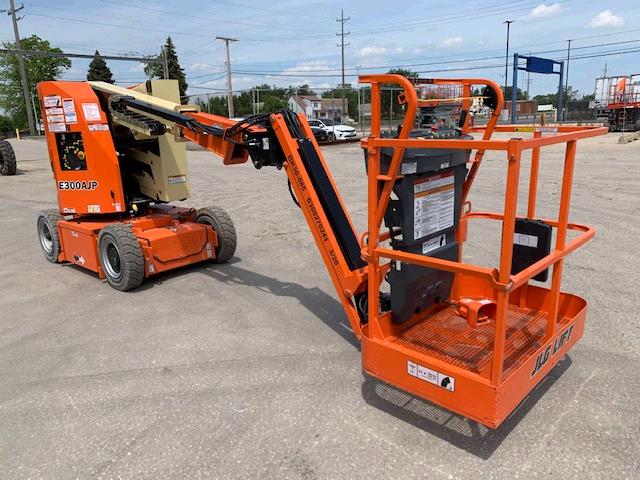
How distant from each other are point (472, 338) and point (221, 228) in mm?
3823

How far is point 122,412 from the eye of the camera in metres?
3.74

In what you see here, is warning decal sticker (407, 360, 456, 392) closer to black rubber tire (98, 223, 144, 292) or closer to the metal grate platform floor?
the metal grate platform floor

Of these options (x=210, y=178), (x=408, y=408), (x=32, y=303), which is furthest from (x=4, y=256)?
(x=210, y=178)

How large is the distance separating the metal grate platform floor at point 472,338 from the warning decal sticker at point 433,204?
83 centimetres

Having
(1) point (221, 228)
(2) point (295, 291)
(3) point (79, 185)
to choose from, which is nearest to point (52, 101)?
(3) point (79, 185)

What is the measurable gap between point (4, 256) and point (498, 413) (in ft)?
25.5

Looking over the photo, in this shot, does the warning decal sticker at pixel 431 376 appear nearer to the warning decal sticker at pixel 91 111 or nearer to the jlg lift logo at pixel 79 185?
the jlg lift logo at pixel 79 185

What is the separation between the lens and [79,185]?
21.6 feet

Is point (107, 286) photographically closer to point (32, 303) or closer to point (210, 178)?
point (32, 303)

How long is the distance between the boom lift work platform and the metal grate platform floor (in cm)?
2

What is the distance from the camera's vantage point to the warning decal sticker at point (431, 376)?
3.10 m

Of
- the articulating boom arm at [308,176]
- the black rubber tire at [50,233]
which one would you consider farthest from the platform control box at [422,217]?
the black rubber tire at [50,233]

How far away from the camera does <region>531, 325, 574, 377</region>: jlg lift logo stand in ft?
10.8

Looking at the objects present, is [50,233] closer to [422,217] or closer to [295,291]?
[295,291]
